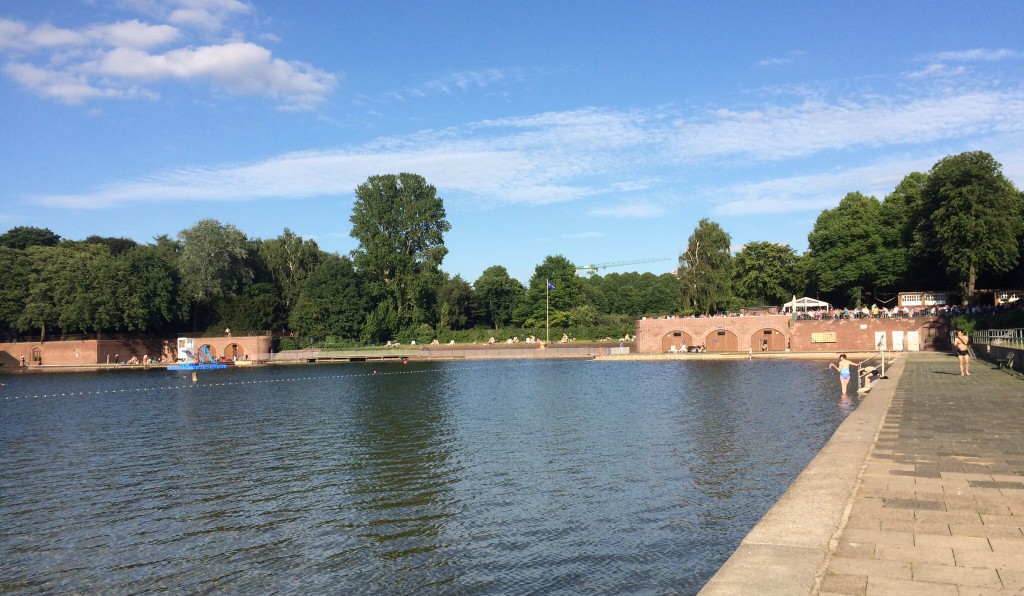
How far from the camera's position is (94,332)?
298 feet

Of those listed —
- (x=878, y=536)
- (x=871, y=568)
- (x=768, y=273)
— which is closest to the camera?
(x=871, y=568)

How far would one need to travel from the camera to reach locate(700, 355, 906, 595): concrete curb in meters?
6.53

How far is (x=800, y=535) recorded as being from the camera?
26.0 ft

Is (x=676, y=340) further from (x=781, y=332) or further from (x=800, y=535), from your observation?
(x=800, y=535)

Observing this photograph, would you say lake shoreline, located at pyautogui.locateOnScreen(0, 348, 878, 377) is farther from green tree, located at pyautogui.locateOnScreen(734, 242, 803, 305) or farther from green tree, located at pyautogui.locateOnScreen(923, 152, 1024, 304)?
green tree, located at pyautogui.locateOnScreen(734, 242, 803, 305)

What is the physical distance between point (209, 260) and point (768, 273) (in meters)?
66.4

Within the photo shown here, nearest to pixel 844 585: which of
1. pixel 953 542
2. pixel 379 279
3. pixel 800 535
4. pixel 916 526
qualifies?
pixel 800 535

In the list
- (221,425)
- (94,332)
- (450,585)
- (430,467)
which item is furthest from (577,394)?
(94,332)

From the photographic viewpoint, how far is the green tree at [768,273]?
294 feet

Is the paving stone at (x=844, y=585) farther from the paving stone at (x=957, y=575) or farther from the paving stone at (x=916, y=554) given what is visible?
the paving stone at (x=916, y=554)

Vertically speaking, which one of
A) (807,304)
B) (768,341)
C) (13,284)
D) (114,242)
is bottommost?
(768,341)

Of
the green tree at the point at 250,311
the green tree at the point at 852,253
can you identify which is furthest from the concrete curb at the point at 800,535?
the green tree at the point at 250,311

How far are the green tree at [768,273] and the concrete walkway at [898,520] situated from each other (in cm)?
7728

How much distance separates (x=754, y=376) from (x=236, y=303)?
6671 centimetres
